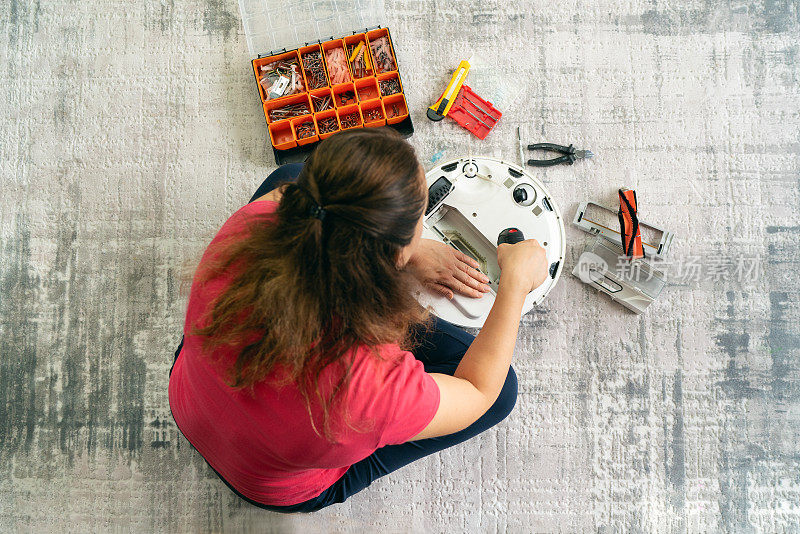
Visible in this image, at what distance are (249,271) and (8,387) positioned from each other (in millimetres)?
824

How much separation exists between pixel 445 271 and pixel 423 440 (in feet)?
0.94

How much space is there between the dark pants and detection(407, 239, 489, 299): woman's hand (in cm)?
8

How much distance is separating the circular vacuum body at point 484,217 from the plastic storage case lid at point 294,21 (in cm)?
36

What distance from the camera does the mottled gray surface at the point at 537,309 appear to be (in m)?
1.03

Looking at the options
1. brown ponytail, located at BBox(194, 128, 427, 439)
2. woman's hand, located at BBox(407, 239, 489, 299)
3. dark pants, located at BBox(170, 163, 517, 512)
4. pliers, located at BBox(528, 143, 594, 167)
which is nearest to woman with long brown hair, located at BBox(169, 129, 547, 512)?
brown ponytail, located at BBox(194, 128, 427, 439)

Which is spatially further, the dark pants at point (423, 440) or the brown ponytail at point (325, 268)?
the dark pants at point (423, 440)

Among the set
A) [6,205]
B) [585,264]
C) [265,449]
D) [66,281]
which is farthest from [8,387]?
[585,264]

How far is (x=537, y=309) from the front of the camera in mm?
1052

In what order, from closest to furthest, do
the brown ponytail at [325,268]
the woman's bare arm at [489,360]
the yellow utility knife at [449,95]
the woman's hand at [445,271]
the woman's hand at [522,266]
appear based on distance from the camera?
1. the brown ponytail at [325,268]
2. the woman's bare arm at [489,360]
3. the woman's hand at [522,266]
4. the woman's hand at [445,271]
5. the yellow utility knife at [449,95]

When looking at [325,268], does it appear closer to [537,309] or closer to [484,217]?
[484,217]

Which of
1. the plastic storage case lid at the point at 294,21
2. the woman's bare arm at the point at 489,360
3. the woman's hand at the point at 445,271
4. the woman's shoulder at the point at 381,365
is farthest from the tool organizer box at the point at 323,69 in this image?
the woman's shoulder at the point at 381,365

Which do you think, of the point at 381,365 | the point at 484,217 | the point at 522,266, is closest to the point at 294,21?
the point at 484,217

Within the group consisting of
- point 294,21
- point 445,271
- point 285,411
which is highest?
point 294,21

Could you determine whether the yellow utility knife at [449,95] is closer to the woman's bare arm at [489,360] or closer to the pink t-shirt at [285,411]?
the woman's bare arm at [489,360]
